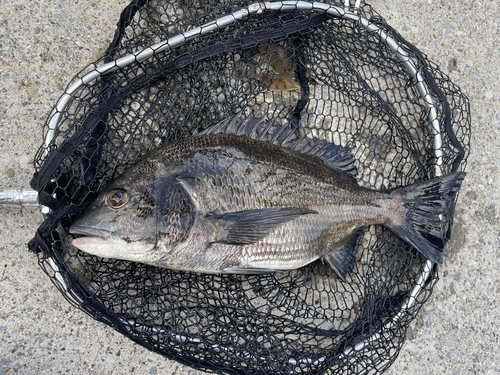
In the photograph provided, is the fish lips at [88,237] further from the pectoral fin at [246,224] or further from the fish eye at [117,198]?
the pectoral fin at [246,224]

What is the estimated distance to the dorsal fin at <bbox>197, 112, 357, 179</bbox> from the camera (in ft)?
6.47

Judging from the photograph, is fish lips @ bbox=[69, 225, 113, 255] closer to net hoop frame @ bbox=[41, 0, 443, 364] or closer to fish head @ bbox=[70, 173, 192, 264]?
fish head @ bbox=[70, 173, 192, 264]

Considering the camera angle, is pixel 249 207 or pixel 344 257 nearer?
pixel 249 207

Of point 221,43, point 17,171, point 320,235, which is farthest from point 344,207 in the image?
point 17,171

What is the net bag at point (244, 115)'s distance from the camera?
190cm

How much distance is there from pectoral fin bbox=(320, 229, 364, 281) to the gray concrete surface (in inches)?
32.7

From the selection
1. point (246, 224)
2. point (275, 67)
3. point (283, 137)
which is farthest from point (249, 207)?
point (275, 67)

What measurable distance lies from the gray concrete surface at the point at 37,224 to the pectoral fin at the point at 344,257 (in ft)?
2.73

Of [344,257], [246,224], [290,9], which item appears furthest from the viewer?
[344,257]

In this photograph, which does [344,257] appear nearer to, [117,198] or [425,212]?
[425,212]

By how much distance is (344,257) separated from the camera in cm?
215

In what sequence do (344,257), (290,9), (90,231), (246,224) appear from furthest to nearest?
1. (344,257)
2. (290,9)
3. (246,224)
4. (90,231)

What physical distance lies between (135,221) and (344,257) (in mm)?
1212

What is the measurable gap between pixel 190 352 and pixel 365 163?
5.21 feet
